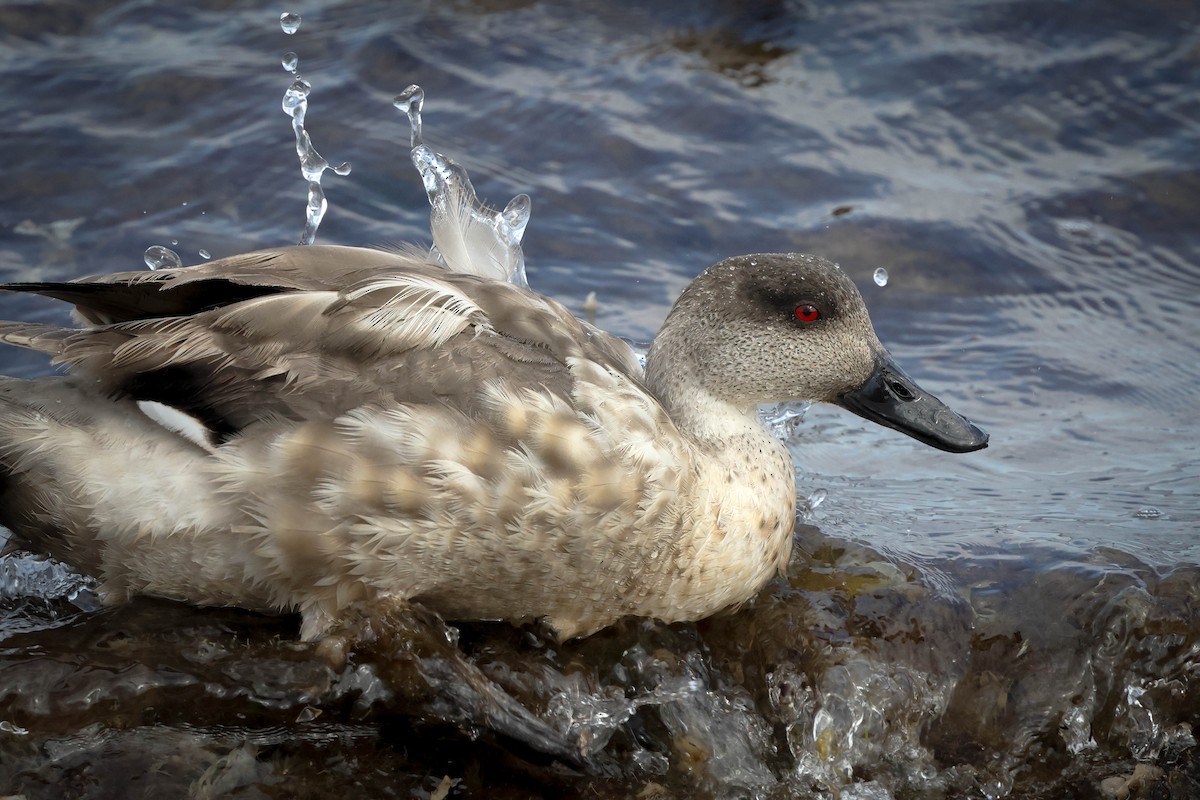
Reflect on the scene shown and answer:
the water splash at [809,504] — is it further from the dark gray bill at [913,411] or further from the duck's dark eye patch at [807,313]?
the duck's dark eye patch at [807,313]

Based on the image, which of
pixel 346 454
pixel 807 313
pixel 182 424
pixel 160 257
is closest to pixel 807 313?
pixel 807 313

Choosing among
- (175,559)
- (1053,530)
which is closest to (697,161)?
(1053,530)

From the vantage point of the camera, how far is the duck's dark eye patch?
3963mm

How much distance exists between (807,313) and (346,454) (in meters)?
1.50

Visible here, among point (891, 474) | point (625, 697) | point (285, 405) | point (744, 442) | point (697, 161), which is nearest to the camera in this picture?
point (285, 405)

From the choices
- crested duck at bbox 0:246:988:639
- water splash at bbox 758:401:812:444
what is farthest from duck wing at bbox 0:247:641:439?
water splash at bbox 758:401:812:444

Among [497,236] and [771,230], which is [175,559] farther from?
[771,230]

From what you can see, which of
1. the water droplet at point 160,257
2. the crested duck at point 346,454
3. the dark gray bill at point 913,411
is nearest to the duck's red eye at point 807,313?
the dark gray bill at point 913,411

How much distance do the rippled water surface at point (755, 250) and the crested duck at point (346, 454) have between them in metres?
0.20

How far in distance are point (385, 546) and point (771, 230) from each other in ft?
12.9

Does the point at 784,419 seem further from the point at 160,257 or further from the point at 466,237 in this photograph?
the point at 160,257

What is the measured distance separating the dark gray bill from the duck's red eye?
0.91 ft

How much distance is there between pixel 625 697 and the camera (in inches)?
142

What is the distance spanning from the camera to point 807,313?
13.1 feet
